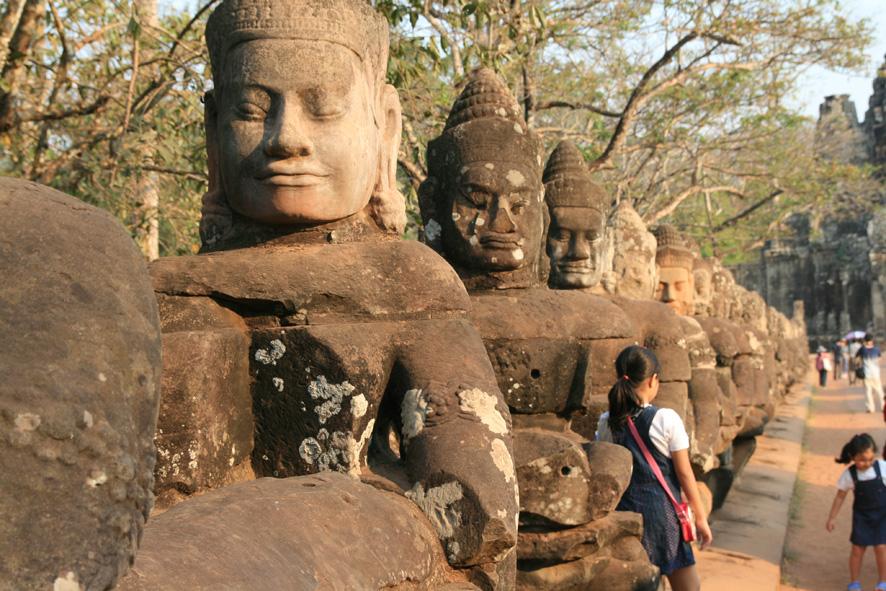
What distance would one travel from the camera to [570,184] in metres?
5.52

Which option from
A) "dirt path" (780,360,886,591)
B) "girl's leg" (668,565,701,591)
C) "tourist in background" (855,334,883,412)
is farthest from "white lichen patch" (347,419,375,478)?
"tourist in background" (855,334,883,412)

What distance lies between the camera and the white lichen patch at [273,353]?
2.49m

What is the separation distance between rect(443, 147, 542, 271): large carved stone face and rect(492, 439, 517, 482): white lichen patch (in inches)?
68.0

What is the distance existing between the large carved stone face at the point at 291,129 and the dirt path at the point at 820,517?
18.3 feet

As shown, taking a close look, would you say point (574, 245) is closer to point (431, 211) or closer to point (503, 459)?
point (431, 211)

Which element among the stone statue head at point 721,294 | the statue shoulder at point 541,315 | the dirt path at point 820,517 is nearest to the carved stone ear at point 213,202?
the statue shoulder at point 541,315

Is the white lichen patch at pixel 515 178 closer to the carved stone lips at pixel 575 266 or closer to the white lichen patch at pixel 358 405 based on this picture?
the carved stone lips at pixel 575 266

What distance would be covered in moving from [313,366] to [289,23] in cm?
97

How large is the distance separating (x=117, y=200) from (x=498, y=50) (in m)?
3.28

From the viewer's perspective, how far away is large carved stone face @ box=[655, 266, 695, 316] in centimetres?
921

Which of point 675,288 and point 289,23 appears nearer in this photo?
point 289,23

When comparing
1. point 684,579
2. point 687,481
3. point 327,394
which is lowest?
point 684,579

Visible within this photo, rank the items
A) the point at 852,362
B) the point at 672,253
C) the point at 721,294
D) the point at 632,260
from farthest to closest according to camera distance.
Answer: the point at 852,362 < the point at 721,294 < the point at 672,253 < the point at 632,260

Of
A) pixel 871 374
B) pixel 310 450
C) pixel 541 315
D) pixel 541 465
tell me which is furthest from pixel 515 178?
pixel 871 374
